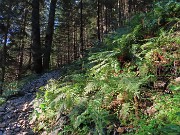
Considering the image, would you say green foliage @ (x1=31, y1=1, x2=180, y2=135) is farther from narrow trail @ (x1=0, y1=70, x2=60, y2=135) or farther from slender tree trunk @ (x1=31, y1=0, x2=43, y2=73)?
slender tree trunk @ (x1=31, y1=0, x2=43, y2=73)

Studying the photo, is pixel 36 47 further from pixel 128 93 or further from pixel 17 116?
pixel 128 93

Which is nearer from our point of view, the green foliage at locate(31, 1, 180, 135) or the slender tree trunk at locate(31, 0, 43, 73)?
the green foliage at locate(31, 1, 180, 135)

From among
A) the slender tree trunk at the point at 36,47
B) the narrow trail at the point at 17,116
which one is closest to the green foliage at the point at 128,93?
the narrow trail at the point at 17,116

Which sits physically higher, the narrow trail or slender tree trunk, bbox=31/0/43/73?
slender tree trunk, bbox=31/0/43/73

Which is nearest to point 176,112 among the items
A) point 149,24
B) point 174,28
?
point 174,28

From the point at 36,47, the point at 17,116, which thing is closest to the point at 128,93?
the point at 17,116

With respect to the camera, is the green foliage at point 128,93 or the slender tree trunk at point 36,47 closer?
the green foliage at point 128,93

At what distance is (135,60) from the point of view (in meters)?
5.70

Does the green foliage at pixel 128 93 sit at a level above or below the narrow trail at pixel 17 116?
above

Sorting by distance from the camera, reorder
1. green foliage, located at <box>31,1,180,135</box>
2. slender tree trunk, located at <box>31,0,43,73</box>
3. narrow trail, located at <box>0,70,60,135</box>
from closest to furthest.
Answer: green foliage, located at <box>31,1,180,135</box>, narrow trail, located at <box>0,70,60,135</box>, slender tree trunk, located at <box>31,0,43,73</box>

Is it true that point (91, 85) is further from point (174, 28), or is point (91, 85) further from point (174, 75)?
point (174, 28)

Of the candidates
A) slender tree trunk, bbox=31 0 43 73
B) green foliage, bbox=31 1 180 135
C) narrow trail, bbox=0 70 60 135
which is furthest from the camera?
slender tree trunk, bbox=31 0 43 73

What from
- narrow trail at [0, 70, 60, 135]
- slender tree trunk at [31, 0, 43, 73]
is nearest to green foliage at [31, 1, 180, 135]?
narrow trail at [0, 70, 60, 135]

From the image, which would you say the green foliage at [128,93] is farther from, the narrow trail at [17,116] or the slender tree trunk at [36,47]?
the slender tree trunk at [36,47]
